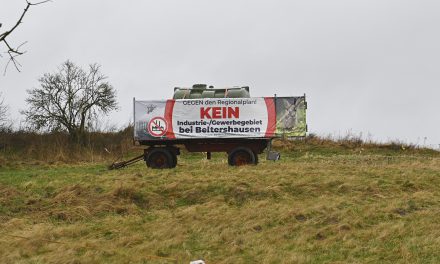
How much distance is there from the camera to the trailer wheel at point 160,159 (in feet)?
58.9

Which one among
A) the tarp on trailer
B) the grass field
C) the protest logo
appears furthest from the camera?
the protest logo

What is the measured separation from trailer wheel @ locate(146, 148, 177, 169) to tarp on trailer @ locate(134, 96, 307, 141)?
50 cm

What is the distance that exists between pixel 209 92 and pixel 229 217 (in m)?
8.80

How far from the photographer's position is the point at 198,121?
17703 millimetres

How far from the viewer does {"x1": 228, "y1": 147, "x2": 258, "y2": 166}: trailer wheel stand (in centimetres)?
1742

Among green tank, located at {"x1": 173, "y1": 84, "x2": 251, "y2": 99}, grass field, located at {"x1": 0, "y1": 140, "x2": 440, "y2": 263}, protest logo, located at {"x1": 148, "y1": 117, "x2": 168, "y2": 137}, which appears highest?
Result: green tank, located at {"x1": 173, "y1": 84, "x2": 251, "y2": 99}

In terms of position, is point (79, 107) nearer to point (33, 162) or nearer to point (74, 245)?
point (33, 162)

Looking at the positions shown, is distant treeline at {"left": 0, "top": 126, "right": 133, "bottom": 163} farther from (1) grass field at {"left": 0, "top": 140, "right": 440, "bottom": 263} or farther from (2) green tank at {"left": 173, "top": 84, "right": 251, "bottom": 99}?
(1) grass field at {"left": 0, "top": 140, "right": 440, "bottom": 263}

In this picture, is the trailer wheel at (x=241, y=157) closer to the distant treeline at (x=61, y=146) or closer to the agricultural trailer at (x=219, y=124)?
the agricultural trailer at (x=219, y=124)

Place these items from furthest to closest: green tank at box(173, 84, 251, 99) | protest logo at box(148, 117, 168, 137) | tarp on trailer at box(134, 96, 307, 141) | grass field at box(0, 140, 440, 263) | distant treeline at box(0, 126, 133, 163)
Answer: distant treeline at box(0, 126, 133, 163) < green tank at box(173, 84, 251, 99) < protest logo at box(148, 117, 168, 137) < tarp on trailer at box(134, 96, 307, 141) < grass field at box(0, 140, 440, 263)

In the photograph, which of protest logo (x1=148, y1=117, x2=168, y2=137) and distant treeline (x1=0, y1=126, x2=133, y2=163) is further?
distant treeline (x1=0, y1=126, x2=133, y2=163)

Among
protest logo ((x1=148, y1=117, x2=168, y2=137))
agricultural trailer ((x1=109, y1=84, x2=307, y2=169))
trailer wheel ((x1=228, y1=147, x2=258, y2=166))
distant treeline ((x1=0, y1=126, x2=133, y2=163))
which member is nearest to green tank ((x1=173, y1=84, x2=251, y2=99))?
agricultural trailer ((x1=109, y1=84, x2=307, y2=169))

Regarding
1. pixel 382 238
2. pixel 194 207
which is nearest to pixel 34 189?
pixel 194 207

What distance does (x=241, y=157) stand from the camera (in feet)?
→ 57.5
